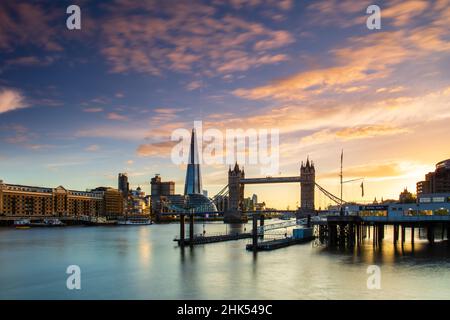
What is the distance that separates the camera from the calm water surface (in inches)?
1673

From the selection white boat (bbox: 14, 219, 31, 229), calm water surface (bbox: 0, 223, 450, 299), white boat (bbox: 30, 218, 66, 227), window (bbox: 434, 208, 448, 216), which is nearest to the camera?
calm water surface (bbox: 0, 223, 450, 299)

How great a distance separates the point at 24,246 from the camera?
291 feet

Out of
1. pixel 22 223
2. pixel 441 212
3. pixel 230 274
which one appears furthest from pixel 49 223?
pixel 230 274

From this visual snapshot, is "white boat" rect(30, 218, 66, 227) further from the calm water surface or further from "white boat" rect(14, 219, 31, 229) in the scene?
the calm water surface

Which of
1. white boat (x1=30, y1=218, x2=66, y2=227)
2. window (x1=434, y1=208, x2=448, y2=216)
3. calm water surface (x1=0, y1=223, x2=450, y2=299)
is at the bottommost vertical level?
white boat (x1=30, y1=218, x2=66, y2=227)

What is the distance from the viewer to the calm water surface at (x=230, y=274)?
1673 inches

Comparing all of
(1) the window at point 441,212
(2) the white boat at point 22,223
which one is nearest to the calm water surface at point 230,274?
(1) the window at point 441,212

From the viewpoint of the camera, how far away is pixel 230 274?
171ft

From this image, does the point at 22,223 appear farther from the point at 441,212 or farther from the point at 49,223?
the point at 441,212

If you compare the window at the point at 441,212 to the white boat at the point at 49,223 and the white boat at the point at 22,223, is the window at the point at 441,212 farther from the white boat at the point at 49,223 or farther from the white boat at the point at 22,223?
the white boat at the point at 49,223

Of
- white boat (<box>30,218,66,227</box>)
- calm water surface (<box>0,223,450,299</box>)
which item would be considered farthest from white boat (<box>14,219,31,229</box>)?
calm water surface (<box>0,223,450,299</box>)

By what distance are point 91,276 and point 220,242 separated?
42.4 metres

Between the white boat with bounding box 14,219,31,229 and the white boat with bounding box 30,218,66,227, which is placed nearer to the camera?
the white boat with bounding box 14,219,31,229
